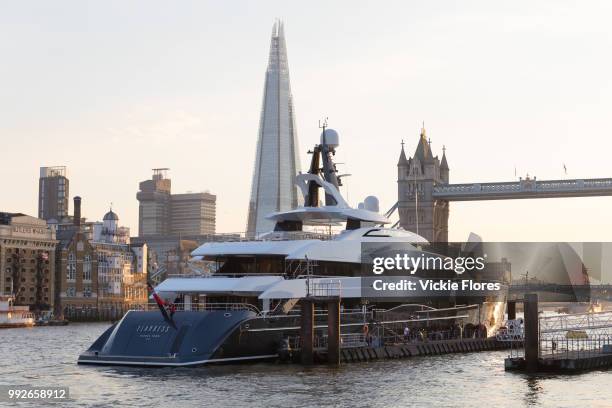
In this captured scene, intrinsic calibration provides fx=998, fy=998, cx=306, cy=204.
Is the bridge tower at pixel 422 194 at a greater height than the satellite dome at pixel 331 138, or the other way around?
the bridge tower at pixel 422 194

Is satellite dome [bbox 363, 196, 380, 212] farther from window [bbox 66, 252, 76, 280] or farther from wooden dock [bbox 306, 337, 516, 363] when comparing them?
window [bbox 66, 252, 76, 280]

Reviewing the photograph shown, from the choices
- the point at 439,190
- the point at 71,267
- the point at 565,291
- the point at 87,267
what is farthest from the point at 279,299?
the point at 439,190

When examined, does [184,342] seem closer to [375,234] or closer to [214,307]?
[214,307]

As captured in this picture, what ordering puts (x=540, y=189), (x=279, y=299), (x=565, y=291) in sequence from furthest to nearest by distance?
(x=540, y=189) < (x=565, y=291) < (x=279, y=299)

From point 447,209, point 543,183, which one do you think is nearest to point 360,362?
point 543,183

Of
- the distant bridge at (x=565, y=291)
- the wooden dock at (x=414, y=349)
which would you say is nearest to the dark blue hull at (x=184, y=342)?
the wooden dock at (x=414, y=349)

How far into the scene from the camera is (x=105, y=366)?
1638 inches

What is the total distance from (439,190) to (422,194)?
305cm

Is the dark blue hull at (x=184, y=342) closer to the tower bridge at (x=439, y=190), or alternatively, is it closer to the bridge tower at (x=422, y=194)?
the tower bridge at (x=439, y=190)

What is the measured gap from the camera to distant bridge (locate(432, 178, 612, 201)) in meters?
154

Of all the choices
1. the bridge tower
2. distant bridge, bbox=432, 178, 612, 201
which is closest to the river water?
distant bridge, bbox=432, 178, 612, 201

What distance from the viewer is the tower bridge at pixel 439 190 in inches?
6142

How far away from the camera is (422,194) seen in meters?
172

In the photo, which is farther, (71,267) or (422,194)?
(422,194)
